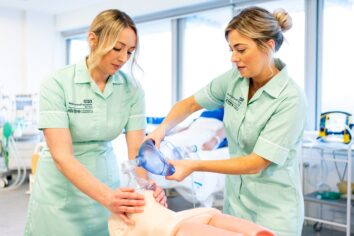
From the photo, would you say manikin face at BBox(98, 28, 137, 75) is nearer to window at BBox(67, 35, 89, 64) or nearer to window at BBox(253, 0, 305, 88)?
window at BBox(253, 0, 305, 88)

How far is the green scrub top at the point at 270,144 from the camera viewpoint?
118cm

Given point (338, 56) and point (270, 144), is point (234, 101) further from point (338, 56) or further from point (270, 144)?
point (338, 56)

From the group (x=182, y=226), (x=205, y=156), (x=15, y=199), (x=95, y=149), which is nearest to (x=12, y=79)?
(x=15, y=199)

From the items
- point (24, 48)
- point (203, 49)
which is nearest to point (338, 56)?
point (203, 49)

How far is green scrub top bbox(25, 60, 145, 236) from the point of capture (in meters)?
1.23

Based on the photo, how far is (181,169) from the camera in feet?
3.71

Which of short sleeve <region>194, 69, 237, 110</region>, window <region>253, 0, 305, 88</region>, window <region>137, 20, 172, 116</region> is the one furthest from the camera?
window <region>137, 20, 172, 116</region>

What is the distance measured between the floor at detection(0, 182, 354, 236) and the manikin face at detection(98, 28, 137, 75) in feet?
6.99

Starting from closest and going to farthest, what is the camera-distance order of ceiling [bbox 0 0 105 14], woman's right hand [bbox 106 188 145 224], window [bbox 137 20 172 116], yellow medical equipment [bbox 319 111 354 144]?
woman's right hand [bbox 106 188 145 224] < yellow medical equipment [bbox 319 111 354 144] < window [bbox 137 20 172 116] < ceiling [bbox 0 0 105 14]

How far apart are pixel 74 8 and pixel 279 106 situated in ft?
16.9

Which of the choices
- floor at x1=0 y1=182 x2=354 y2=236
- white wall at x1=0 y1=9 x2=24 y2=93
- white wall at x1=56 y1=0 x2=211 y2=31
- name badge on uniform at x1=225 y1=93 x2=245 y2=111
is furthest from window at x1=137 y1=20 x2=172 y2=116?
name badge on uniform at x1=225 y1=93 x2=245 y2=111

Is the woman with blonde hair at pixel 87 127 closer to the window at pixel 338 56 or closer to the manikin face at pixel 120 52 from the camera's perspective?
the manikin face at pixel 120 52

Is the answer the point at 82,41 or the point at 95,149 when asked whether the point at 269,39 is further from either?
the point at 82,41

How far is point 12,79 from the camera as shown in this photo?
19.4 ft
